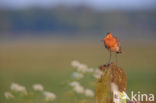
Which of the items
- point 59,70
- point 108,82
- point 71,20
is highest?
point 71,20

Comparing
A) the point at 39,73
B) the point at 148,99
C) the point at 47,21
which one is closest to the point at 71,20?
the point at 47,21

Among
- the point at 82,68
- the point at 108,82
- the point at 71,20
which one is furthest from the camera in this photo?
the point at 71,20

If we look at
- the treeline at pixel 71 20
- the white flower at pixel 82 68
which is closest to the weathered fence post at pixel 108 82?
the white flower at pixel 82 68

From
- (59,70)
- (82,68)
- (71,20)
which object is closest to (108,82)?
(82,68)

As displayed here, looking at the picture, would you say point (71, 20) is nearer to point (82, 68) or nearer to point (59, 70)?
point (59, 70)

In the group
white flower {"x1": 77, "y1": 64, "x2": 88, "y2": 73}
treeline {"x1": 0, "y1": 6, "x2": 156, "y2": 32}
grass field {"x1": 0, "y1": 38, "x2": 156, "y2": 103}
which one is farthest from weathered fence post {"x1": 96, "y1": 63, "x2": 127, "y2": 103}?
treeline {"x1": 0, "y1": 6, "x2": 156, "y2": 32}

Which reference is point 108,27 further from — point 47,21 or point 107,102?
point 107,102

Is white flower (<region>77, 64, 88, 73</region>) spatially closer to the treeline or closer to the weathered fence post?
the weathered fence post

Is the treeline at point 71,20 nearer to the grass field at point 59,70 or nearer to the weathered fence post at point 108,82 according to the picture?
the grass field at point 59,70
